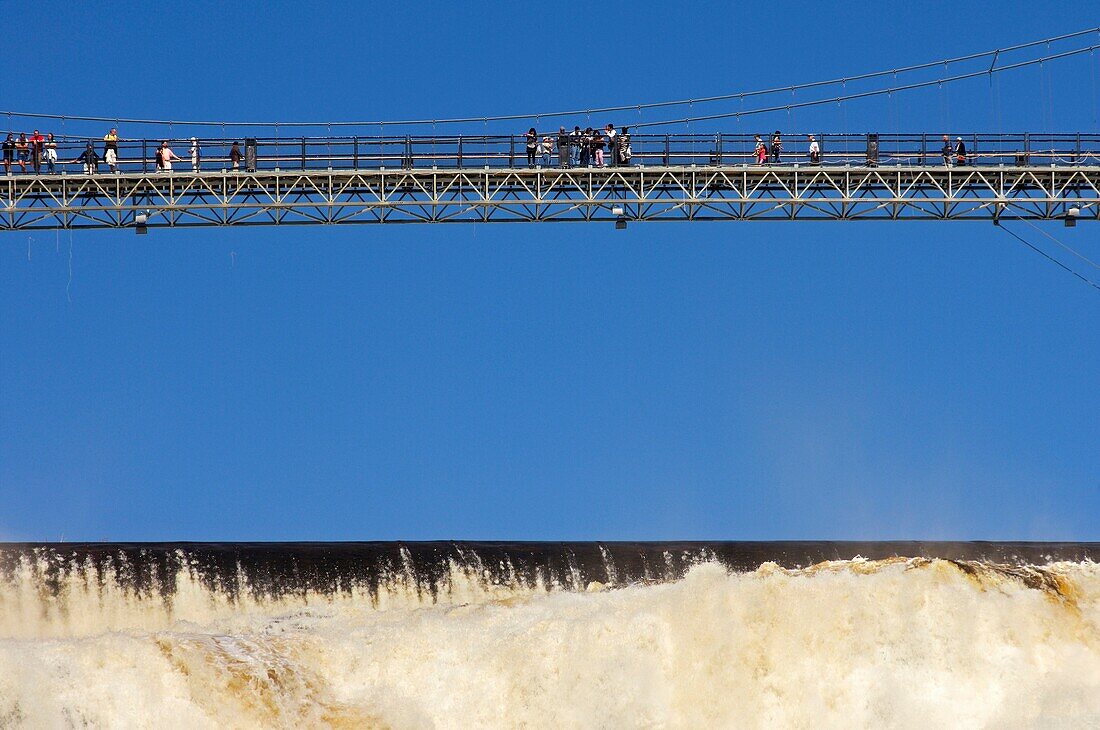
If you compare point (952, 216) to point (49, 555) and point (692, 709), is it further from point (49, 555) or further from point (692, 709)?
point (49, 555)

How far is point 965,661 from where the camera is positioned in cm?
4397

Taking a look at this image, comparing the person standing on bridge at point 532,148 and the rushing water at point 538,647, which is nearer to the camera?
the rushing water at point 538,647

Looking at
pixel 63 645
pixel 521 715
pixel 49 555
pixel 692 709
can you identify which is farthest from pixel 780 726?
pixel 49 555

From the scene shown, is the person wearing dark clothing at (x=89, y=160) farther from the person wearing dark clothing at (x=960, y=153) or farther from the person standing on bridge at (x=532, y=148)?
the person wearing dark clothing at (x=960, y=153)

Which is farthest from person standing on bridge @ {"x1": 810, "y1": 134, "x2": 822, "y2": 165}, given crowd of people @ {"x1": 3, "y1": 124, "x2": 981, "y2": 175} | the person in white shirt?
the person in white shirt

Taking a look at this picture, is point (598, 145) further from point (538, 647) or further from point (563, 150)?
point (538, 647)

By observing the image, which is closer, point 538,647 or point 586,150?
point 538,647

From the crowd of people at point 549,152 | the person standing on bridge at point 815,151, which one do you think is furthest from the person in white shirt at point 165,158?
the person standing on bridge at point 815,151

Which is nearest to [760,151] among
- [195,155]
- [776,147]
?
[776,147]

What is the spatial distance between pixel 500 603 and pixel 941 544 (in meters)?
14.7

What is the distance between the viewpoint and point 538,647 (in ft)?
142

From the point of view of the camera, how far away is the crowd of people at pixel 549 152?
181 ft

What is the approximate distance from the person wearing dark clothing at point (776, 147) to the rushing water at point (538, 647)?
479 inches

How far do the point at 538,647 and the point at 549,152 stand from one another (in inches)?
648
